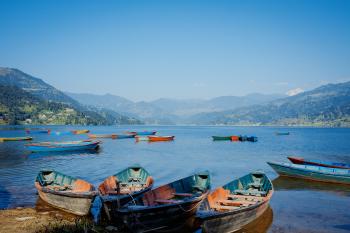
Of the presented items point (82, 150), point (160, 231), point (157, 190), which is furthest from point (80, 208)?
point (82, 150)

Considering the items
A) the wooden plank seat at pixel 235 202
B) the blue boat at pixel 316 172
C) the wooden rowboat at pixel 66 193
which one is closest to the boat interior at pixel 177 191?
the wooden plank seat at pixel 235 202

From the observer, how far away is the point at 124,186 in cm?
2175

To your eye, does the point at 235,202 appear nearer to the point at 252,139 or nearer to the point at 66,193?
the point at 66,193

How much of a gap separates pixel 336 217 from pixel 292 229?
13.6 ft

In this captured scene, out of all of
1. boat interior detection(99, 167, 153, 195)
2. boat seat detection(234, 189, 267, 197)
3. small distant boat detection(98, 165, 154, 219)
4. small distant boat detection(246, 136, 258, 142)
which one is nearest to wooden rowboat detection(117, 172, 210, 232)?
small distant boat detection(98, 165, 154, 219)

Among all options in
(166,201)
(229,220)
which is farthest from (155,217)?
(229,220)

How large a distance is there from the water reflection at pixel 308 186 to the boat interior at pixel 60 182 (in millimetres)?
15878

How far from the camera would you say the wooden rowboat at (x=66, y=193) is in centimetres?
1759

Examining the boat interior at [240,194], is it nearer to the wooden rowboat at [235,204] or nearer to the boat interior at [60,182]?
the wooden rowboat at [235,204]

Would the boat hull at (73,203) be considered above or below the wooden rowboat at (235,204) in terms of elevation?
below

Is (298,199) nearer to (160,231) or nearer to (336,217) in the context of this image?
(336,217)

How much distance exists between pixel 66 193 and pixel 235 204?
9.27 meters

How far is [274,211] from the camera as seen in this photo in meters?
20.0

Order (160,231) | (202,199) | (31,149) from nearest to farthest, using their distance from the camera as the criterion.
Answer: (160,231) < (202,199) < (31,149)
